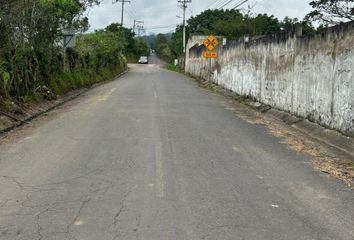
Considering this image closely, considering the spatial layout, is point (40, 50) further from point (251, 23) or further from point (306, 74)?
point (251, 23)

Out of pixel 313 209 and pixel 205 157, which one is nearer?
pixel 313 209

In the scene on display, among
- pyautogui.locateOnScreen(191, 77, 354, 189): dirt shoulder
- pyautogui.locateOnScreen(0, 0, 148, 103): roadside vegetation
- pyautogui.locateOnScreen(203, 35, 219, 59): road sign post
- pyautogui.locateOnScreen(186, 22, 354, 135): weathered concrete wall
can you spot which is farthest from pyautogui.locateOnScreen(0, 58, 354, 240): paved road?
pyautogui.locateOnScreen(203, 35, 219, 59): road sign post

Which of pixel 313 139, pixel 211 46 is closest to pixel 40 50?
pixel 313 139

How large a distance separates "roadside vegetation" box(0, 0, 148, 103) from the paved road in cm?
492

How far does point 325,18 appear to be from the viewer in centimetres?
3631

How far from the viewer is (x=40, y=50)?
820 inches

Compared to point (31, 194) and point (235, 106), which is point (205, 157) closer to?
point (31, 194)

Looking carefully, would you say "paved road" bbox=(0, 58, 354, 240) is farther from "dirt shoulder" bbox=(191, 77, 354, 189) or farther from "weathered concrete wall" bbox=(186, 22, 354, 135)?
"weathered concrete wall" bbox=(186, 22, 354, 135)

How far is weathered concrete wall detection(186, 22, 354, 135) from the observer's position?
39.1 ft

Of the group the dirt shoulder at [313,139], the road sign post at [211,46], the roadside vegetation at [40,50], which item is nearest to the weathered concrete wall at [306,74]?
the dirt shoulder at [313,139]

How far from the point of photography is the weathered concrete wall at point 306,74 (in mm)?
11914

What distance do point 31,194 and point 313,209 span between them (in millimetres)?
3841

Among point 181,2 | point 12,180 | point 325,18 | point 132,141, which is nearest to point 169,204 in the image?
point 12,180

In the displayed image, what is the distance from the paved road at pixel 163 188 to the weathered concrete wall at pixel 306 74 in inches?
75.3
